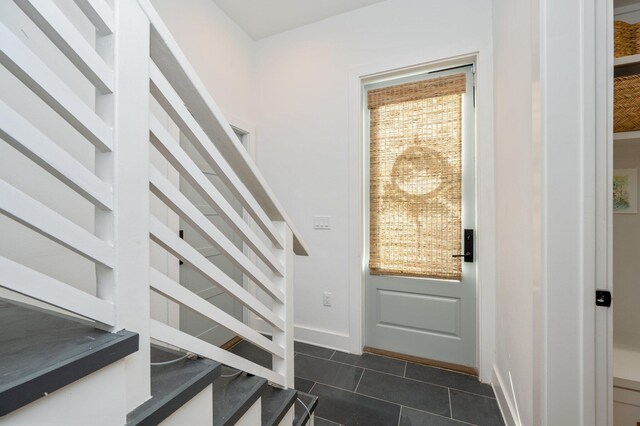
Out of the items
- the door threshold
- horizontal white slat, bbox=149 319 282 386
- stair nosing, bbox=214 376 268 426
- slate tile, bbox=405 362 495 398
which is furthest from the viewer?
the door threshold

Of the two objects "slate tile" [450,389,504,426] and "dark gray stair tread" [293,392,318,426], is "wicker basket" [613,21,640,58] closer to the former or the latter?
"slate tile" [450,389,504,426]

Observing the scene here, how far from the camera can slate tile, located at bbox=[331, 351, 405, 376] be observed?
211cm

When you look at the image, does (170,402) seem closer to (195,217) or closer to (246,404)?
(246,404)

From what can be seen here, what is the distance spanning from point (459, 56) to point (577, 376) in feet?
6.57

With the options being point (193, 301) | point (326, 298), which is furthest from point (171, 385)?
point (326, 298)

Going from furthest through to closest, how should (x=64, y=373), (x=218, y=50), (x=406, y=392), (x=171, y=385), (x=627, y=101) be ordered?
(x=218, y=50) < (x=406, y=392) < (x=627, y=101) < (x=171, y=385) < (x=64, y=373)

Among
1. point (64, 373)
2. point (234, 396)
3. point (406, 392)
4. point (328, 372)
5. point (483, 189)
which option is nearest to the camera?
point (64, 373)

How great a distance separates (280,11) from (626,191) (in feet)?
8.69

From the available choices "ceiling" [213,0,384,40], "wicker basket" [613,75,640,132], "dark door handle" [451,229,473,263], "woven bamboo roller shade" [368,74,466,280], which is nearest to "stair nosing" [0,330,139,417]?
"wicker basket" [613,75,640,132]

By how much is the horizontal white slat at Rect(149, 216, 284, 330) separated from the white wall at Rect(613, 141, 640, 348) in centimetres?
170

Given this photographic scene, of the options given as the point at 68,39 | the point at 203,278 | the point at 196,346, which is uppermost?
the point at 68,39

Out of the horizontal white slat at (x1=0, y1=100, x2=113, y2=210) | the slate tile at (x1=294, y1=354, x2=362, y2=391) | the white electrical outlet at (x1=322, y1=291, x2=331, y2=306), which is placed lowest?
Answer: the slate tile at (x1=294, y1=354, x2=362, y2=391)

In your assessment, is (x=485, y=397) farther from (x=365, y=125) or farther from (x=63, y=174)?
(x=63, y=174)

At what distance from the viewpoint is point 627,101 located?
3.47 feet
